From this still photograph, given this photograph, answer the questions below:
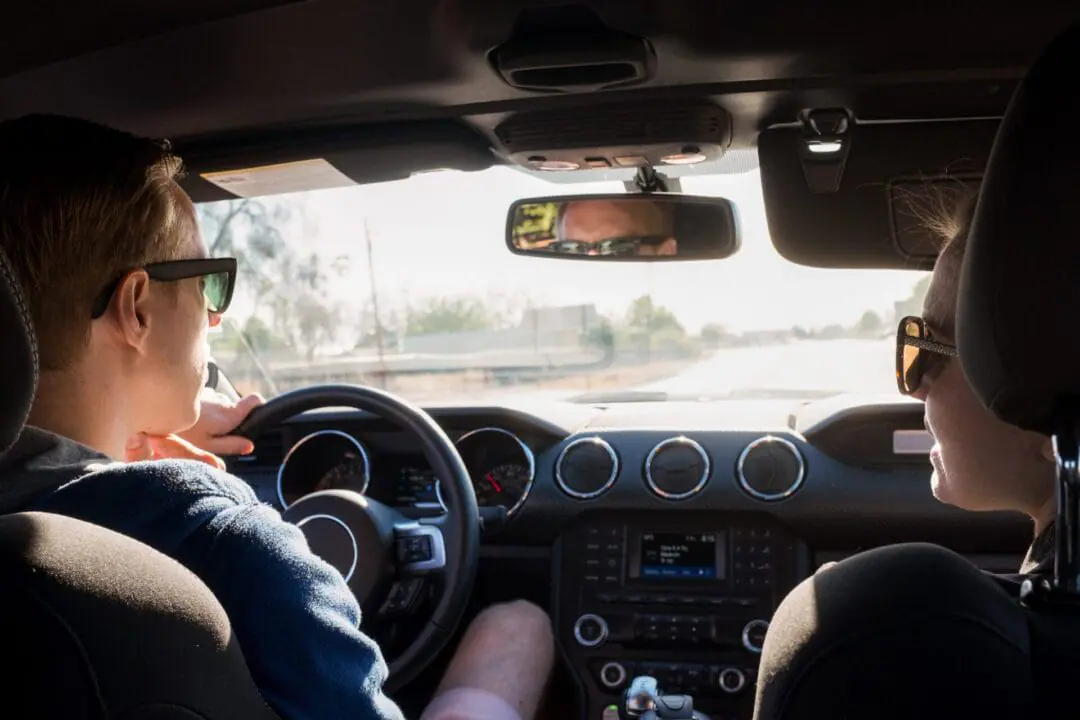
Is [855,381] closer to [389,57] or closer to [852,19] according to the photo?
[852,19]

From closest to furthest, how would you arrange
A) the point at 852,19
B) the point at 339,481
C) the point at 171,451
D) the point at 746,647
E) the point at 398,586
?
the point at 852,19
the point at 171,451
the point at 398,586
the point at 746,647
the point at 339,481

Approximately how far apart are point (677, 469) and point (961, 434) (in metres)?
1.89

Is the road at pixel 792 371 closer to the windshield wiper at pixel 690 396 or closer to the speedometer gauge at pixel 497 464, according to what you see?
the windshield wiper at pixel 690 396

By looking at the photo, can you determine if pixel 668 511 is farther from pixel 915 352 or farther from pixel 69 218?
pixel 69 218

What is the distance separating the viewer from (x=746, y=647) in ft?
12.4

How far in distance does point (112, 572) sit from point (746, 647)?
8.88ft

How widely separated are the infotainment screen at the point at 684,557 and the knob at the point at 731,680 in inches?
12.4

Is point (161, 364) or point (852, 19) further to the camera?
point (852, 19)

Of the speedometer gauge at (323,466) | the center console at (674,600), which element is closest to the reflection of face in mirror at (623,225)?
the center console at (674,600)

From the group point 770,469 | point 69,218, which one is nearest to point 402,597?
point 770,469

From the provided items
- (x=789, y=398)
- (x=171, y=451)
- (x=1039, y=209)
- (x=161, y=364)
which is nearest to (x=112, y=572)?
(x=161, y=364)

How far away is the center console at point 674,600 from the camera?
3793mm

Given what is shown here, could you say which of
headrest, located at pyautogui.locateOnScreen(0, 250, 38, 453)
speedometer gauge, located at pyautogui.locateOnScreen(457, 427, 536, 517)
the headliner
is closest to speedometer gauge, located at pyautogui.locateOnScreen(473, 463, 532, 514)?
speedometer gauge, located at pyautogui.locateOnScreen(457, 427, 536, 517)

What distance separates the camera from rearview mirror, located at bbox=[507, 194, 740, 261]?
3.66 meters
